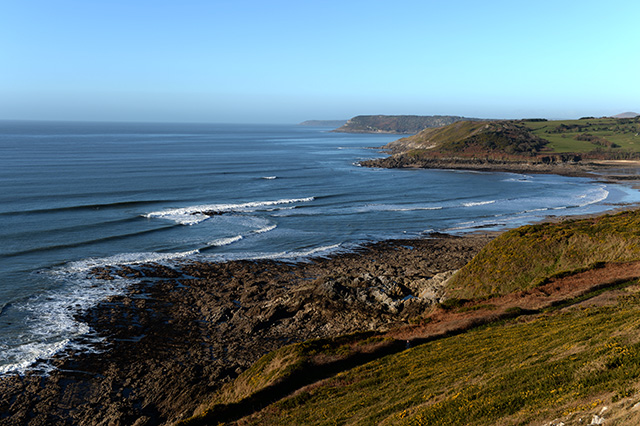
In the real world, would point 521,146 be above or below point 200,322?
above

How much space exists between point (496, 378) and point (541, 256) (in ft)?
72.0

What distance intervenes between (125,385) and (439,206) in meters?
58.0

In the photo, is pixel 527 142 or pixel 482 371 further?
pixel 527 142

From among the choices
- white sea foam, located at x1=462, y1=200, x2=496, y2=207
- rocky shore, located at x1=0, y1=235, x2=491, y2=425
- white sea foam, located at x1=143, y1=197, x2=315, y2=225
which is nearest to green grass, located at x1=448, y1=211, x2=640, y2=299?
rocky shore, located at x1=0, y1=235, x2=491, y2=425

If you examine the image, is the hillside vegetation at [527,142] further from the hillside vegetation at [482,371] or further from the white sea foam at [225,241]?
the hillside vegetation at [482,371]

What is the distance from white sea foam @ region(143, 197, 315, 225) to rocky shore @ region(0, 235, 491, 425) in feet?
61.3

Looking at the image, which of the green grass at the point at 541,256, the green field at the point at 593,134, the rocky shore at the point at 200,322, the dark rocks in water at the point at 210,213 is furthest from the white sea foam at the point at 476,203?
the green field at the point at 593,134

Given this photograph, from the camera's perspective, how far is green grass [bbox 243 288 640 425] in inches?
496

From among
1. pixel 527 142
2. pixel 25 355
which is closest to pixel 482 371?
pixel 25 355

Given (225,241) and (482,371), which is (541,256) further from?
(225,241)

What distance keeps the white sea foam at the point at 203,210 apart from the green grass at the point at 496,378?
42226 millimetres

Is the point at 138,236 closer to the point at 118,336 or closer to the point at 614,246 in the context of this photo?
the point at 118,336

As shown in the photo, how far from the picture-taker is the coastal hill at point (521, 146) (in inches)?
5369

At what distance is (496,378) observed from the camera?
15.5 m
